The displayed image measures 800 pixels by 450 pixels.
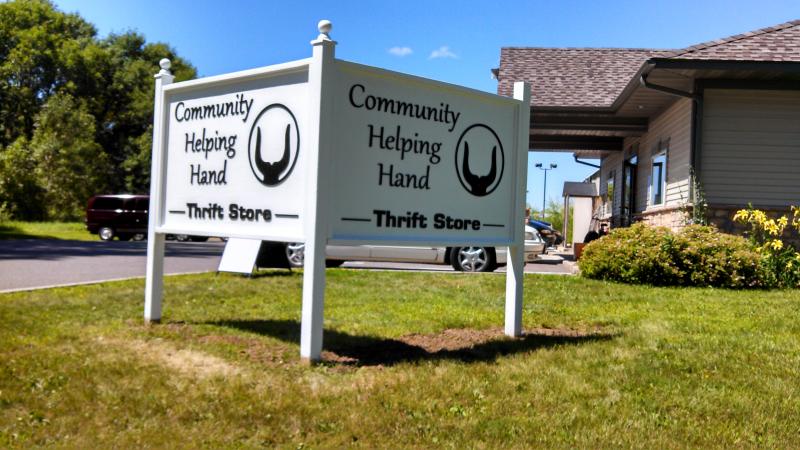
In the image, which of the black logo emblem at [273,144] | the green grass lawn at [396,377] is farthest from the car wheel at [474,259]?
the black logo emblem at [273,144]

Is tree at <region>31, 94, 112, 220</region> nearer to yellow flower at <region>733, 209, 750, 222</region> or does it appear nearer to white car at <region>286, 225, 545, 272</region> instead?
white car at <region>286, 225, 545, 272</region>

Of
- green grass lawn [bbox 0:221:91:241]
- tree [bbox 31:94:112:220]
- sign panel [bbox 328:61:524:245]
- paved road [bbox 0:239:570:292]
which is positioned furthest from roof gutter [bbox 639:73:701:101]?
tree [bbox 31:94:112:220]

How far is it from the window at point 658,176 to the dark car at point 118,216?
18.5 m

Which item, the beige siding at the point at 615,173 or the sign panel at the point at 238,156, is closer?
the sign panel at the point at 238,156

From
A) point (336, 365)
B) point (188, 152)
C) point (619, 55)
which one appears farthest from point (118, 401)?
point (619, 55)

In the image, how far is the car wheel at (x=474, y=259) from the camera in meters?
13.8

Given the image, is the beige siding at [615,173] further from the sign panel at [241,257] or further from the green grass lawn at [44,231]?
the green grass lawn at [44,231]

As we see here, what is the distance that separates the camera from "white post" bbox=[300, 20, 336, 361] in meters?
4.97

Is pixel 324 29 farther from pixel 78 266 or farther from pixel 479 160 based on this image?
pixel 78 266

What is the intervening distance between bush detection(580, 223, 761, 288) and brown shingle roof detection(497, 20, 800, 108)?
11.0ft

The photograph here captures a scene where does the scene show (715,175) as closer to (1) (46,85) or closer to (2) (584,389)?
(2) (584,389)

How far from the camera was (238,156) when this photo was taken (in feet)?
19.1

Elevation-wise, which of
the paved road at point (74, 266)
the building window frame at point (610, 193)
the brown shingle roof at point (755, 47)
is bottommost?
the paved road at point (74, 266)

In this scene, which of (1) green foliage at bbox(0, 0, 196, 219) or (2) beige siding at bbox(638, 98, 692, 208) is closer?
(2) beige siding at bbox(638, 98, 692, 208)
